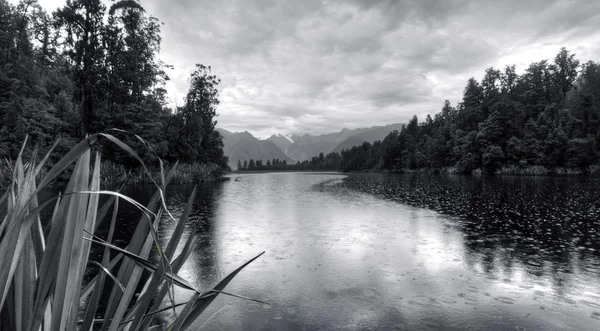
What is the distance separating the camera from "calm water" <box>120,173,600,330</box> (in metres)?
5.24

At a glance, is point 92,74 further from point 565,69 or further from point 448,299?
point 565,69

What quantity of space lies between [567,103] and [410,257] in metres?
90.1

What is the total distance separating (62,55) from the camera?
128ft

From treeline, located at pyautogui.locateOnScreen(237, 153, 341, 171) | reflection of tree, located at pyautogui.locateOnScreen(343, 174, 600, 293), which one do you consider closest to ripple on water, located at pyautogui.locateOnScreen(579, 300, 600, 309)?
reflection of tree, located at pyautogui.locateOnScreen(343, 174, 600, 293)

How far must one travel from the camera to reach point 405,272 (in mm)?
7531

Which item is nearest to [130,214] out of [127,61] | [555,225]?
[555,225]

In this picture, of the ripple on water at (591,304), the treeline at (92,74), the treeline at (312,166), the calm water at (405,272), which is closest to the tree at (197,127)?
the treeline at (92,74)

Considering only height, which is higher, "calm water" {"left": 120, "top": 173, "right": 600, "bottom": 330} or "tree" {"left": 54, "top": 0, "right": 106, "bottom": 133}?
"tree" {"left": 54, "top": 0, "right": 106, "bottom": 133}

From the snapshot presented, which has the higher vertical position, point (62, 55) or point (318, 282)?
point (62, 55)

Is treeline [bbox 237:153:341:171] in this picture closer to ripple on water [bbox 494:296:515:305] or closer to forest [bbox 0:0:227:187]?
forest [bbox 0:0:227:187]

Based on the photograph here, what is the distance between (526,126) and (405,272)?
85.1m

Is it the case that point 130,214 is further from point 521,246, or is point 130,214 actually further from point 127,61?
point 127,61

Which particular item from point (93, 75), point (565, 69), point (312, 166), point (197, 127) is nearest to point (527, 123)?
point (565, 69)

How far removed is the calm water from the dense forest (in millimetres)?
64400
